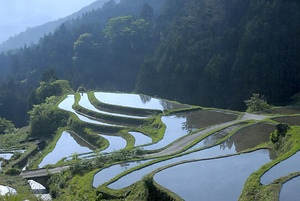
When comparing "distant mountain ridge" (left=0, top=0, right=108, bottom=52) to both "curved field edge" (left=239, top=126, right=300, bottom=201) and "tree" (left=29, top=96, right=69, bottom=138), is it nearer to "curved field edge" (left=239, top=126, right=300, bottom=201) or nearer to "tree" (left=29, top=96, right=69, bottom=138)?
"tree" (left=29, top=96, right=69, bottom=138)

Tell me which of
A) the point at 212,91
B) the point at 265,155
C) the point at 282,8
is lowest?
the point at 212,91

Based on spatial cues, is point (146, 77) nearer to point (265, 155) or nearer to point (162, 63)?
point (162, 63)

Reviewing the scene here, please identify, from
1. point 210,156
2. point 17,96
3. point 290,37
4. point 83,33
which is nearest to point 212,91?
point 290,37

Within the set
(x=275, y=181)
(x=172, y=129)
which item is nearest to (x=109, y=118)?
(x=172, y=129)

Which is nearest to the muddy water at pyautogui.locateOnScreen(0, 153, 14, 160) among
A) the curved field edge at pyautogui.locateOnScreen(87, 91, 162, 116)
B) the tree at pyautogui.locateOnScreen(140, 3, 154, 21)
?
the curved field edge at pyautogui.locateOnScreen(87, 91, 162, 116)

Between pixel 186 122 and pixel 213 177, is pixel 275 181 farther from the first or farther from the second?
pixel 186 122

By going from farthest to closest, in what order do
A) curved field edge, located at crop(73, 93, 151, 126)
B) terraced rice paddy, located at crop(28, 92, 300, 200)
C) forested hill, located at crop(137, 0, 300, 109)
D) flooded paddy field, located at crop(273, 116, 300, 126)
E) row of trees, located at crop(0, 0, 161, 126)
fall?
row of trees, located at crop(0, 0, 161, 126) → forested hill, located at crop(137, 0, 300, 109) → curved field edge, located at crop(73, 93, 151, 126) → flooded paddy field, located at crop(273, 116, 300, 126) → terraced rice paddy, located at crop(28, 92, 300, 200)
